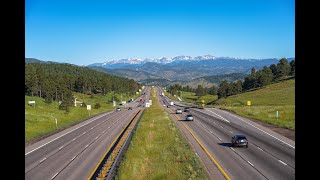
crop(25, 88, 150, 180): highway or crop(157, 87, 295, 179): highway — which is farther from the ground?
crop(157, 87, 295, 179): highway

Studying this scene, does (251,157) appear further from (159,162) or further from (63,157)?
(63,157)

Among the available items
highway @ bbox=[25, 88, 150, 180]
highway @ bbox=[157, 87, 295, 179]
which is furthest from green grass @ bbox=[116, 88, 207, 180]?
highway @ bbox=[25, 88, 150, 180]

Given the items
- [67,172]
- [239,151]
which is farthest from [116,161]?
[239,151]

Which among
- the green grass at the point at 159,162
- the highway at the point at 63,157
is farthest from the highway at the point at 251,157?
the highway at the point at 63,157

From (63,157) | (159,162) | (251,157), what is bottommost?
(63,157)

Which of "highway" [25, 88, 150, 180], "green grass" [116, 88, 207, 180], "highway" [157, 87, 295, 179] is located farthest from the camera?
"highway" [25, 88, 150, 180]

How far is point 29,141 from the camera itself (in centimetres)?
5134

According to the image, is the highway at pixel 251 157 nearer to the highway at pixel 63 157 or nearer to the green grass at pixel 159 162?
the green grass at pixel 159 162

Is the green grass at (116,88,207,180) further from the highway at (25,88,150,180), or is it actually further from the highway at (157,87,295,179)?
the highway at (25,88,150,180)

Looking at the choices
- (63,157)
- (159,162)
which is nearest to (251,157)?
(159,162)

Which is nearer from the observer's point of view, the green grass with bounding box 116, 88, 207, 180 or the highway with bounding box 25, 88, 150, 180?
the green grass with bounding box 116, 88, 207, 180
